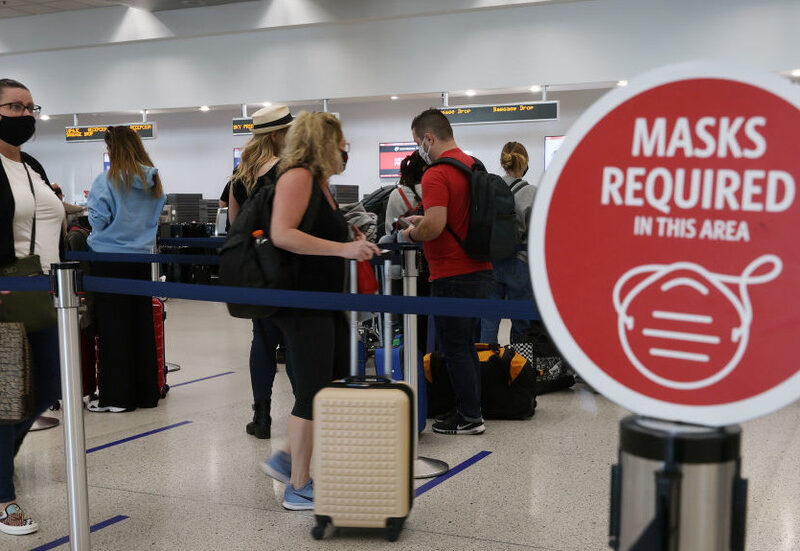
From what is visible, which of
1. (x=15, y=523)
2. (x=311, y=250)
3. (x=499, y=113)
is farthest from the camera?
(x=499, y=113)

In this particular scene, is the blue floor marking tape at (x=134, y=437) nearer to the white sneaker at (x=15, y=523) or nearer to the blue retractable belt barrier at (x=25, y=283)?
the white sneaker at (x=15, y=523)

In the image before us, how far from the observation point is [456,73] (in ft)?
34.8

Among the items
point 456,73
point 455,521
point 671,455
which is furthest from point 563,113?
point 671,455

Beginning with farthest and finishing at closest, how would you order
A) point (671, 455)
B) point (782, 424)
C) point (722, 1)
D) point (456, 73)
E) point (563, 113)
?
point (563, 113) → point (456, 73) → point (722, 1) → point (782, 424) → point (671, 455)

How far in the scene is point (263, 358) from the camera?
3.84m

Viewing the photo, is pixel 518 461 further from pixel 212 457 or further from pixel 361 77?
pixel 361 77

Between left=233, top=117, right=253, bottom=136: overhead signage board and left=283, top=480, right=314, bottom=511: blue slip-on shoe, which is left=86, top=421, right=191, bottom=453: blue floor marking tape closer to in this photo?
left=283, top=480, right=314, bottom=511: blue slip-on shoe

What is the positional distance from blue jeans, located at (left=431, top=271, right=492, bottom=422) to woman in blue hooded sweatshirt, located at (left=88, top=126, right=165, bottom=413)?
179 centimetres

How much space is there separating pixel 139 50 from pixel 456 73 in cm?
520

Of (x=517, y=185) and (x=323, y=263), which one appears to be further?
(x=517, y=185)

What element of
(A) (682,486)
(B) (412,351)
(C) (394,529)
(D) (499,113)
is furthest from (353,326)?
(D) (499,113)

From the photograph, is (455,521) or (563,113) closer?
(455,521)

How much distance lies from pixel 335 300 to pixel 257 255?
522 millimetres

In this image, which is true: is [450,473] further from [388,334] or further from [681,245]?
[681,245]
